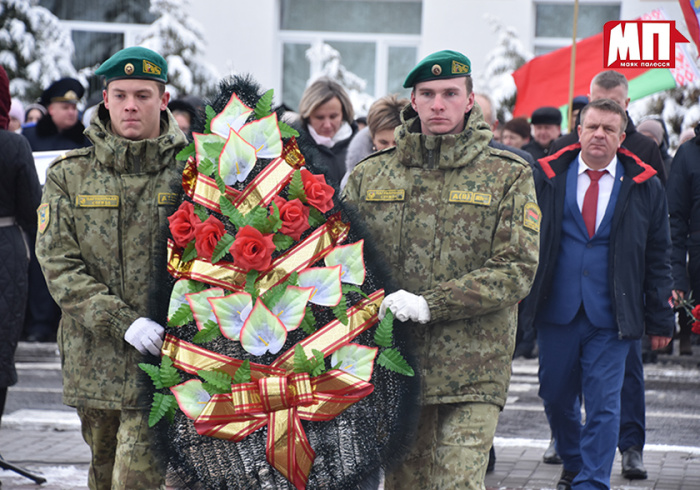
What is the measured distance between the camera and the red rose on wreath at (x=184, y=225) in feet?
11.5

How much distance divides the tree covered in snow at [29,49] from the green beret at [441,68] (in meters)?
12.6

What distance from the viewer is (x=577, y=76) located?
36.2 ft

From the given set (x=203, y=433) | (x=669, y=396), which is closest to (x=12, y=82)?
(x=669, y=396)

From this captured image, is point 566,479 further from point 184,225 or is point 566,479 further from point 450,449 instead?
point 184,225

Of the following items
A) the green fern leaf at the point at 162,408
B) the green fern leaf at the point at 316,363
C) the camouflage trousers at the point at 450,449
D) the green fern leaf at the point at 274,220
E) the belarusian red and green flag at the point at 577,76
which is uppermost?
the belarusian red and green flag at the point at 577,76

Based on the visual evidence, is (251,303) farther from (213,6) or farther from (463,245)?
(213,6)

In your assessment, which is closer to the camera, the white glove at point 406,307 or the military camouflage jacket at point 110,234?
the white glove at point 406,307

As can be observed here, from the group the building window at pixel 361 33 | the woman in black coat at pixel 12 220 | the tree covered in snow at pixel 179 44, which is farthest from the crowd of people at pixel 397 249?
the building window at pixel 361 33

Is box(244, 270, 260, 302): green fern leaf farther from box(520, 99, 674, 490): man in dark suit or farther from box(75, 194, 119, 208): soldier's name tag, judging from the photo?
box(520, 99, 674, 490): man in dark suit

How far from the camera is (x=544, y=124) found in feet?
32.0

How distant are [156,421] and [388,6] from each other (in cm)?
1659

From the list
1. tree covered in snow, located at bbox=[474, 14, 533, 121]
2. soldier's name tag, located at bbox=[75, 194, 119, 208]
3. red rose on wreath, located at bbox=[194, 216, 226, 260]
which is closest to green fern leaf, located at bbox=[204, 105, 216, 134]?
red rose on wreath, located at bbox=[194, 216, 226, 260]

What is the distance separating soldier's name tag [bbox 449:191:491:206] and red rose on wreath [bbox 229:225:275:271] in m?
0.90

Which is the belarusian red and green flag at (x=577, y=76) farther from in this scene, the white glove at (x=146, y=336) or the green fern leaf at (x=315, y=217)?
the white glove at (x=146, y=336)
